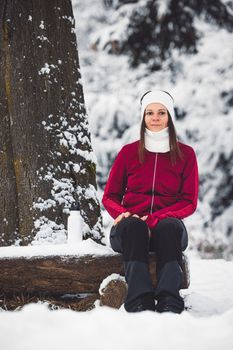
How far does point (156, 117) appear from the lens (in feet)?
10.9

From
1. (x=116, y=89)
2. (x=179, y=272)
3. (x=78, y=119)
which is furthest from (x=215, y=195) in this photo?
(x=179, y=272)

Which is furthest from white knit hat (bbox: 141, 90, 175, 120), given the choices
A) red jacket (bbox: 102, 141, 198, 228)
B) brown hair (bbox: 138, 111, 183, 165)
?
red jacket (bbox: 102, 141, 198, 228)

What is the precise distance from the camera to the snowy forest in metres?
2.21

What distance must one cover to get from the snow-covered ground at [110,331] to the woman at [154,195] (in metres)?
0.58

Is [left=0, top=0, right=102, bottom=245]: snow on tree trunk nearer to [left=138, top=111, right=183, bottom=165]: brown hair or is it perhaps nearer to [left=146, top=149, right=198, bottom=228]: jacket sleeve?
[left=138, top=111, right=183, bottom=165]: brown hair

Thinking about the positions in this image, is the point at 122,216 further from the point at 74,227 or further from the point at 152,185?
the point at 74,227

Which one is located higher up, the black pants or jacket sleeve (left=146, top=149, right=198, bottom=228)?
jacket sleeve (left=146, top=149, right=198, bottom=228)

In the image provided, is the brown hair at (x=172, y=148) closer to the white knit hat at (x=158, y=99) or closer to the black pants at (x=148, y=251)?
the white knit hat at (x=158, y=99)

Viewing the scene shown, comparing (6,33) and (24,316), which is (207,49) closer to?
(6,33)

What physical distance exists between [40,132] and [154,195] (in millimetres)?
1226

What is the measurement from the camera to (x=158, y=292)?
8.95ft

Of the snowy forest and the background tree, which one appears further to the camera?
the background tree

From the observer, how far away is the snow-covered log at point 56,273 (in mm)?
3230

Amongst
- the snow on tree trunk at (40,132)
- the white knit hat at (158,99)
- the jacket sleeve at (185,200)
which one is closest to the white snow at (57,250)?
the jacket sleeve at (185,200)
